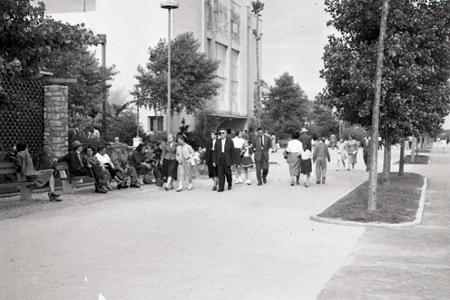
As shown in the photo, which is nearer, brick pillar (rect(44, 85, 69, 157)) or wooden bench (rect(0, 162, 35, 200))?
A: wooden bench (rect(0, 162, 35, 200))

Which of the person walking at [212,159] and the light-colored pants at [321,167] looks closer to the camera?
the person walking at [212,159]

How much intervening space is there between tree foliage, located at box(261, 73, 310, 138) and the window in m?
27.6

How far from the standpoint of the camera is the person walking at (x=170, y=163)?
654 inches

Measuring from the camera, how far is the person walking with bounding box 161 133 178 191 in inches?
654

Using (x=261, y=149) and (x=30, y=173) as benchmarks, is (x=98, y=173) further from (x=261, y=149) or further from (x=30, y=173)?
(x=261, y=149)

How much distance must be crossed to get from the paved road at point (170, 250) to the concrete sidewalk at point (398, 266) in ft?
0.74

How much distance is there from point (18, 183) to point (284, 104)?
67.4 meters

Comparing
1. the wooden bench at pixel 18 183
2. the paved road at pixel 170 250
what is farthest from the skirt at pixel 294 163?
the wooden bench at pixel 18 183

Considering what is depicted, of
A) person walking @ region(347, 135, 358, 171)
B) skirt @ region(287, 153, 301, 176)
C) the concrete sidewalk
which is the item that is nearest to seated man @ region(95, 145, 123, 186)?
skirt @ region(287, 153, 301, 176)

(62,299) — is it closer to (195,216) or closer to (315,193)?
(195,216)

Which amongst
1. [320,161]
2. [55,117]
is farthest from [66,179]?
[320,161]

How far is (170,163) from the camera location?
54.6 feet

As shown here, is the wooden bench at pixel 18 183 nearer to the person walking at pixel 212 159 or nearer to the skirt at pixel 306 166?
the person walking at pixel 212 159

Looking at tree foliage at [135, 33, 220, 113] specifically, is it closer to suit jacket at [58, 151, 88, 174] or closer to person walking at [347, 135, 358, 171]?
person walking at [347, 135, 358, 171]
